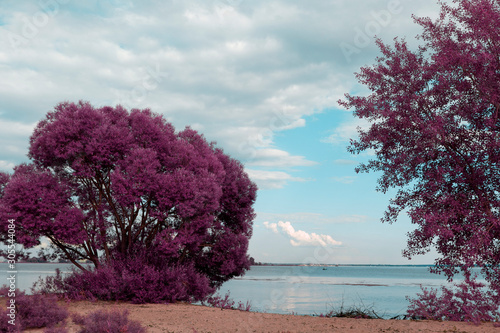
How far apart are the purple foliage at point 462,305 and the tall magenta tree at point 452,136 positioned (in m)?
0.62

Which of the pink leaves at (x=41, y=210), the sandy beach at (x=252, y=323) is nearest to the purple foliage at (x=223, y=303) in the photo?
the sandy beach at (x=252, y=323)

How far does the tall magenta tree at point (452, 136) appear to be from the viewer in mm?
12727

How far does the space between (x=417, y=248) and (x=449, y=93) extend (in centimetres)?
514

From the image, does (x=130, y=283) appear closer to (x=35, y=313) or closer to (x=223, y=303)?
(x=223, y=303)

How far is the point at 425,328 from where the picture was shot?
1105 centimetres

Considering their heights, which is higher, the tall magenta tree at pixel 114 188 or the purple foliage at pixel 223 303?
the tall magenta tree at pixel 114 188

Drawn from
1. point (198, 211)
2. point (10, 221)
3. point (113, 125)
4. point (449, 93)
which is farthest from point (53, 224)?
point (449, 93)

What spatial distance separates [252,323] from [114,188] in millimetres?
6589

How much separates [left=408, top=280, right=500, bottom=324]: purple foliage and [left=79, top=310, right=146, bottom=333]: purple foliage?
29.5 ft

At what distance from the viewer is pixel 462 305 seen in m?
12.9

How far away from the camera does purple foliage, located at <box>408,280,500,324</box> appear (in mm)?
12734

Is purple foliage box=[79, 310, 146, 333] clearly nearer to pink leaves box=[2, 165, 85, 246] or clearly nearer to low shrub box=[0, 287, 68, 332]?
low shrub box=[0, 287, 68, 332]

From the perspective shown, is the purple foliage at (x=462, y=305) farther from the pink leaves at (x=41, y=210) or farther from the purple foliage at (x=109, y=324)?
the pink leaves at (x=41, y=210)

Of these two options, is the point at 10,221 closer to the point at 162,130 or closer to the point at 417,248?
the point at 162,130
